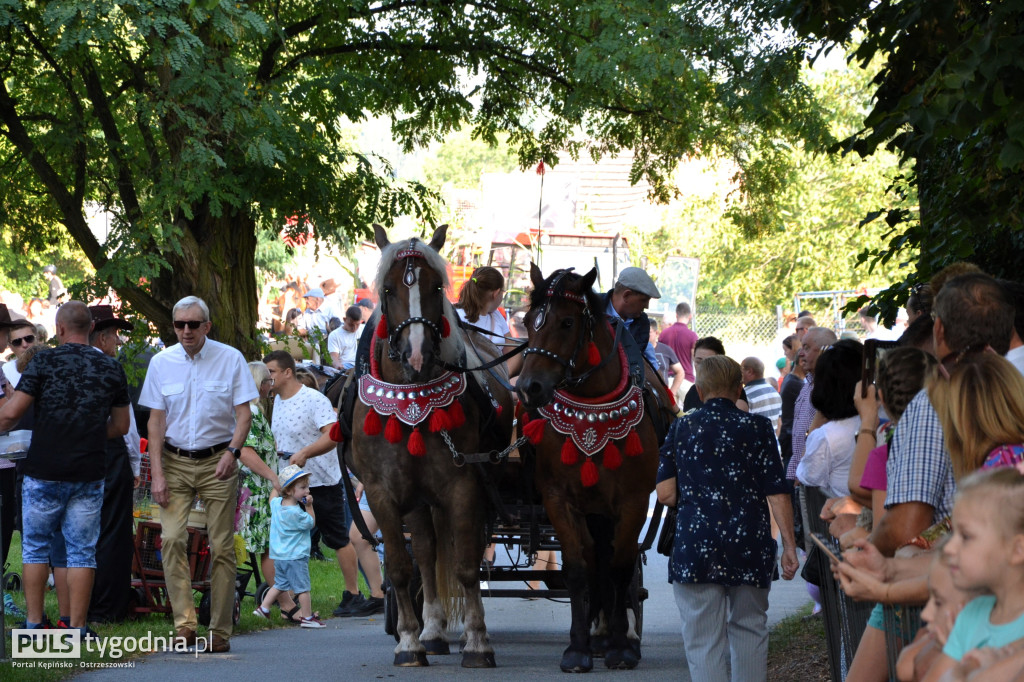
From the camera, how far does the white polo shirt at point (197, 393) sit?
9.40m

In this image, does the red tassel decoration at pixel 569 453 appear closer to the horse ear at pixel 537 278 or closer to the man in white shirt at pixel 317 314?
the horse ear at pixel 537 278

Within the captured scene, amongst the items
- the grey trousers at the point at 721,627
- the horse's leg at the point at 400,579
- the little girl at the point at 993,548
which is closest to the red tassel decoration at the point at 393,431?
the horse's leg at the point at 400,579

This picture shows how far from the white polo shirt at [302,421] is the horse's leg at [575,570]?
11.0ft

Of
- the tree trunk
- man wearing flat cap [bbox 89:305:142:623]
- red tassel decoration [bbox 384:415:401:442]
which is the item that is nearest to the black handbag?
red tassel decoration [bbox 384:415:401:442]

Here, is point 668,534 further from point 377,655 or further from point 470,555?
point 377,655

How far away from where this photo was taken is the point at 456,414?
8.76 metres

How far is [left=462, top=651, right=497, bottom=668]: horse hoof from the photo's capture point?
344 inches

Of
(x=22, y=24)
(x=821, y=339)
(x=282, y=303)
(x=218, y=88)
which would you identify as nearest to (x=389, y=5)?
(x=218, y=88)

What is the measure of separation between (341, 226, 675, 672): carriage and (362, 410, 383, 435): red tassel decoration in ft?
0.05

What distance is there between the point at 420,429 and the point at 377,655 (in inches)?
70.2

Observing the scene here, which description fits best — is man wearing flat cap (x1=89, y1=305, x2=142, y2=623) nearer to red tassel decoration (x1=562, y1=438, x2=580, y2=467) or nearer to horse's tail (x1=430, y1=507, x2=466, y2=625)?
horse's tail (x1=430, y1=507, x2=466, y2=625)

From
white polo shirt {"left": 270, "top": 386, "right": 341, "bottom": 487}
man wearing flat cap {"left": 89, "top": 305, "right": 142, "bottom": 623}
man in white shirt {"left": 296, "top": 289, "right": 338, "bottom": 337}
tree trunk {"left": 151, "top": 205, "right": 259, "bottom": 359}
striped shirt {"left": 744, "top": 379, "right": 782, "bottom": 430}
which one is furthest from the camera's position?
man in white shirt {"left": 296, "top": 289, "right": 338, "bottom": 337}

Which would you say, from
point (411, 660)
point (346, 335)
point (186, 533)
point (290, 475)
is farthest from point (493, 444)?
point (346, 335)

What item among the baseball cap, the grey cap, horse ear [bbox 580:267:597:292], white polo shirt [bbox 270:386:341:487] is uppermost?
the grey cap
